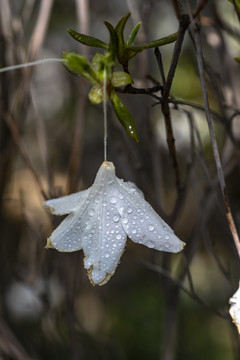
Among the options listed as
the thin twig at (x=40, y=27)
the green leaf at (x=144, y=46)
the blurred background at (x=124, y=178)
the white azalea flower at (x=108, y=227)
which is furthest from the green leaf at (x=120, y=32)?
the thin twig at (x=40, y=27)

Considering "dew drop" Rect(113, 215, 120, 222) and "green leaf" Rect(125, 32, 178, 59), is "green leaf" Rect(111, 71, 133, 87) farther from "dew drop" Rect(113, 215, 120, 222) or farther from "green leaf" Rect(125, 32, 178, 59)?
"dew drop" Rect(113, 215, 120, 222)

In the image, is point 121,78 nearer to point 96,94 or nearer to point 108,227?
point 96,94

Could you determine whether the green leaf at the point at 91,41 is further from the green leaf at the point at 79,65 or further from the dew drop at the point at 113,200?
the dew drop at the point at 113,200

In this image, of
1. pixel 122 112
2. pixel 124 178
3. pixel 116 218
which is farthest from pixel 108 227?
pixel 124 178

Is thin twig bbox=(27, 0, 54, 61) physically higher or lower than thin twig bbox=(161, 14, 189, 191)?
higher

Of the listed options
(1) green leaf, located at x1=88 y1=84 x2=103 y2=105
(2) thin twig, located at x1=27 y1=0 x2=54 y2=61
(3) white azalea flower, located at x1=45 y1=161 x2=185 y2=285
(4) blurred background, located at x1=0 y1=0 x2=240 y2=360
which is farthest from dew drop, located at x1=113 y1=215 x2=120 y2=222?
(2) thin twig, located at x1=27 y1=0 x2=54 y2=61

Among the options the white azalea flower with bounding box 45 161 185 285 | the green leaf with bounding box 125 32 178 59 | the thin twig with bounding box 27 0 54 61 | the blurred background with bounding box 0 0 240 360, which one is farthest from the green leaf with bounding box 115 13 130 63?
the thin twig with bounding box 27 0 54 61

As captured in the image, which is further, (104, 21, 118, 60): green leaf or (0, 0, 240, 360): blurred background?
(0, 0, 240, 360): blurred background
